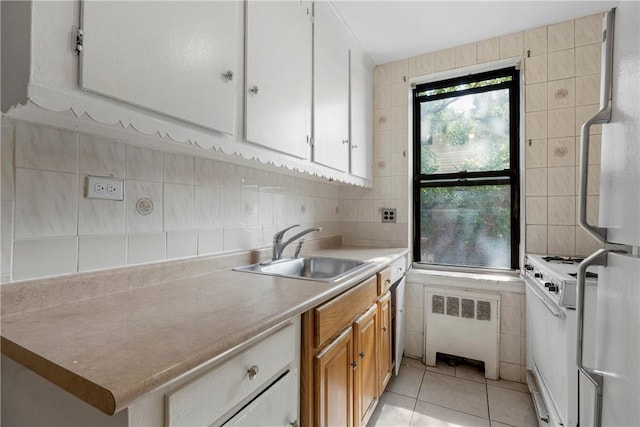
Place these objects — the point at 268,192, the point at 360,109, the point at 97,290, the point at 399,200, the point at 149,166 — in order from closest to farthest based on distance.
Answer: the point at 97,290 < the point at 149,166 < the point at 268,192 < the point at 360,109 < the point at 399,200

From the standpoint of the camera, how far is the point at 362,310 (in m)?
1.44

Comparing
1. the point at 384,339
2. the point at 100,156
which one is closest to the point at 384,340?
the point at 384,339

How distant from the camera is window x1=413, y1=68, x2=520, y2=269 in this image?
7.43 feet

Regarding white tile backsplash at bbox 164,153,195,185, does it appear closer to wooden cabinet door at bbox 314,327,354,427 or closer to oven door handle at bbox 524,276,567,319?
wooden cabinet door at bbox 314,327,354,427

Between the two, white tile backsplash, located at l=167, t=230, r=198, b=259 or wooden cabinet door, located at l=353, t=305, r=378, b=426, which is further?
wooden cabinet door, located at l=353, t=305, r=378, b=426

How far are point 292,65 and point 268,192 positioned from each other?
703 mm

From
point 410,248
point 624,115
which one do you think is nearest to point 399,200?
point 410,248

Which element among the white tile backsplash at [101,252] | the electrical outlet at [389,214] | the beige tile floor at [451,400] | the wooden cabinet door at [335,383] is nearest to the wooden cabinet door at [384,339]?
the beige tile floor at [451,400]

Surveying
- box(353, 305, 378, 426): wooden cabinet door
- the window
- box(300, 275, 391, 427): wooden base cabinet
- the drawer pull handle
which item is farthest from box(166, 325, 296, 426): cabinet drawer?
the window

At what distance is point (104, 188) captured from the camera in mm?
976

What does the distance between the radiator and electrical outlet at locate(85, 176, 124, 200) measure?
211 cm

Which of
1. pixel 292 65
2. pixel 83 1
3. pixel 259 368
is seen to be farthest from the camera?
pixel 292 65

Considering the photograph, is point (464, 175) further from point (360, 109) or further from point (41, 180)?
point (41, 180)

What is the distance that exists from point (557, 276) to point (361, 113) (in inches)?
65.0
